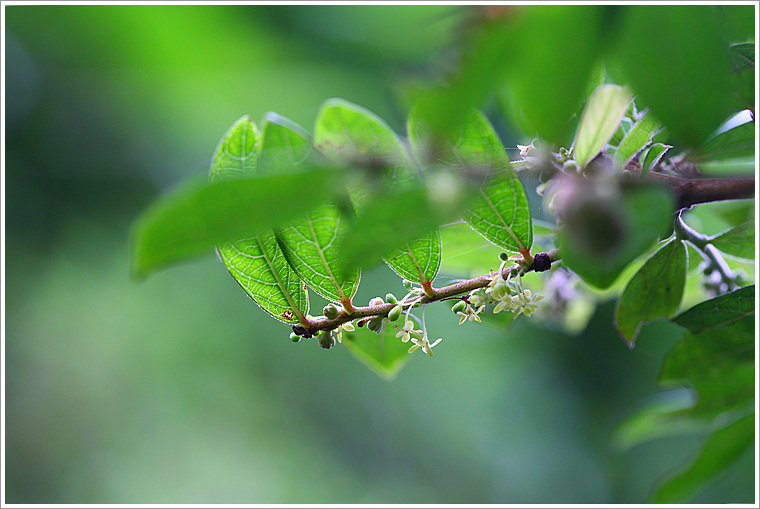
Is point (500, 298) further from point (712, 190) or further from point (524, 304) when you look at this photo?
point (712, 190)

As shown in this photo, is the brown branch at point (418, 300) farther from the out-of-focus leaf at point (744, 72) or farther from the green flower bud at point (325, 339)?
the out-of-focus leaf at point (744, 72)

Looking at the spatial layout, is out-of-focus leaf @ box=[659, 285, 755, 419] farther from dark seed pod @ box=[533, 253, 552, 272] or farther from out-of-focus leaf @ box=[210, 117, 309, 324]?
out-of-focus leaf @ box=[210, 117, 309, 324]

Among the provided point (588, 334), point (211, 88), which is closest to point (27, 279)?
point (211, 88)

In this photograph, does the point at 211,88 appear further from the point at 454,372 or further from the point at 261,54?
the point at 454,372

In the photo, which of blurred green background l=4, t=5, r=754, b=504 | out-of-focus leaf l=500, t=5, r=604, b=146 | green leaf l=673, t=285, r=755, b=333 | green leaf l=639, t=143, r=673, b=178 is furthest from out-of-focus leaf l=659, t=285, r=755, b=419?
blurred green background l=4, t=5, r=754, b=504

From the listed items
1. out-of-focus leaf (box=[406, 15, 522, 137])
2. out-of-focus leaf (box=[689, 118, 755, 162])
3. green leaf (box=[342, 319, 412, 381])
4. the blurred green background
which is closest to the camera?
out-of-focus leaf (box=[406, 15, 522, 137])
